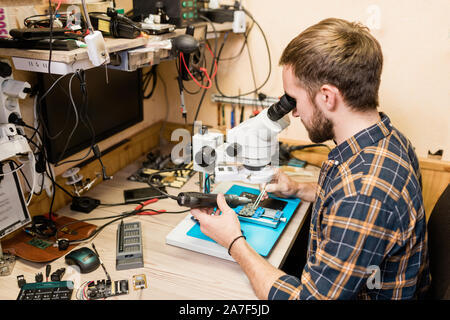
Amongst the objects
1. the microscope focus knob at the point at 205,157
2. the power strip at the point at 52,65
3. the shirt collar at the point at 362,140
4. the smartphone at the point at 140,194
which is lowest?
the smartphone at the point at 140,194

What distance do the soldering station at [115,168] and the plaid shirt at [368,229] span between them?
0.70ft

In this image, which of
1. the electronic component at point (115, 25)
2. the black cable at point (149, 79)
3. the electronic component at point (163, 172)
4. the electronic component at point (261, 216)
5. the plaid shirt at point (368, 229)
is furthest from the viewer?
the black cable at point (149, 79)

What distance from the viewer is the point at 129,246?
128cm

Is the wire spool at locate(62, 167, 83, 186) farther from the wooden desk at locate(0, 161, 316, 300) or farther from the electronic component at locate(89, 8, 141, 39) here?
the electronic component at locate(89, 8, 141, 39)

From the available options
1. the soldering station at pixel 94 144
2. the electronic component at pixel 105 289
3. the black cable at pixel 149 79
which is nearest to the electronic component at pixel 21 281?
the soldering station at pixel 94 144

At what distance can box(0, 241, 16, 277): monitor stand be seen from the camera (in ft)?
3.82

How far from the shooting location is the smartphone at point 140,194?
1.61 m

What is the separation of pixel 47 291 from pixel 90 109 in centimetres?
77

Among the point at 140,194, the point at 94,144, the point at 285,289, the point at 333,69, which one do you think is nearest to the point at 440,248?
the point at 285,289

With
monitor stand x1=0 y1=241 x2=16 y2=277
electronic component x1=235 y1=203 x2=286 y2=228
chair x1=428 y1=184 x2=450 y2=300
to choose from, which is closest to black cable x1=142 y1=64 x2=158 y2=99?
electronic component x1=235 y1=203 x2=286 y2=228

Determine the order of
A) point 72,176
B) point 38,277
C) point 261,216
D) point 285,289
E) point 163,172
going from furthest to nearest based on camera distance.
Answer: point 163,172 → point 72,176 → point 261,216 → point 38,277 → point 285,289

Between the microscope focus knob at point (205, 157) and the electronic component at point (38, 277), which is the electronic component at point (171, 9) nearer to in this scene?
the microscope focus knob at point (205, 157)

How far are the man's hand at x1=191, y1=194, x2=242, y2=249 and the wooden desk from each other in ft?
0.28

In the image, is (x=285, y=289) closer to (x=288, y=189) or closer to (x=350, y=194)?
(x=350, y=194)
